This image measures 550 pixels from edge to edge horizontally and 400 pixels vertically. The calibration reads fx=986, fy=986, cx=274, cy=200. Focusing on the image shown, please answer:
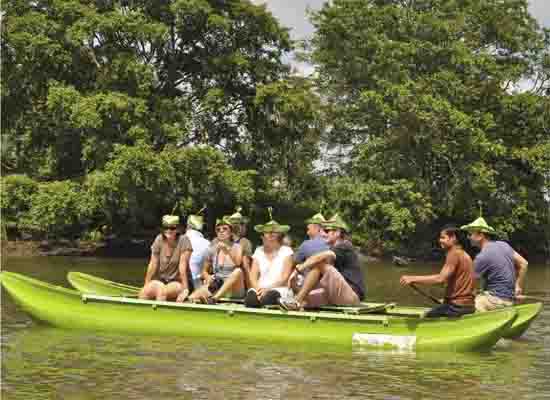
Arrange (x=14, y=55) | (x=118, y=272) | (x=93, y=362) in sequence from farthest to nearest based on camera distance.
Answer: (x=14, y=55) < (x=118, y=272) < (x=93, y=362)

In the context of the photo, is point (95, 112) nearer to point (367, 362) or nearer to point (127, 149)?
point (127, 149)

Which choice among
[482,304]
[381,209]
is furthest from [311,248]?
[381,209]

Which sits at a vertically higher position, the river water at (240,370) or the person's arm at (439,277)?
the person's arm at (439,277)

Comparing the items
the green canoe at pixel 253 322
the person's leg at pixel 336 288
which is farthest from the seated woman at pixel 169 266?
the person's leg at pixel 336 288

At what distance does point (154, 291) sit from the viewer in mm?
15523

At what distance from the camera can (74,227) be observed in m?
40.8

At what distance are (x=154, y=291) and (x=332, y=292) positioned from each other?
292 centimetres

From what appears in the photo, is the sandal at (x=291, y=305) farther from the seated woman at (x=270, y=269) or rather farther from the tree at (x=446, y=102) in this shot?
the tree at (x=446, y=102)

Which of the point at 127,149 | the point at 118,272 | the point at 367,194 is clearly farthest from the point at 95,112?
the point at 367,194

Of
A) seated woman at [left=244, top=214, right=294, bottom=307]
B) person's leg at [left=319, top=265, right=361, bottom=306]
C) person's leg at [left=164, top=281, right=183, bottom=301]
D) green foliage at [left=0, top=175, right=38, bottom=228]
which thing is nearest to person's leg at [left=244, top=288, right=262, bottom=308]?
seated woman at [left=244, top=214, right=294, bottom=307]

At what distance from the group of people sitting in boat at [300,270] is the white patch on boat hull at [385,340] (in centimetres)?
61

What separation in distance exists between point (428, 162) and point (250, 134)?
8.03 metres

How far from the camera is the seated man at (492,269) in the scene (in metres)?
14.8

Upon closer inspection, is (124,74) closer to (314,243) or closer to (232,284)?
(232,284)
